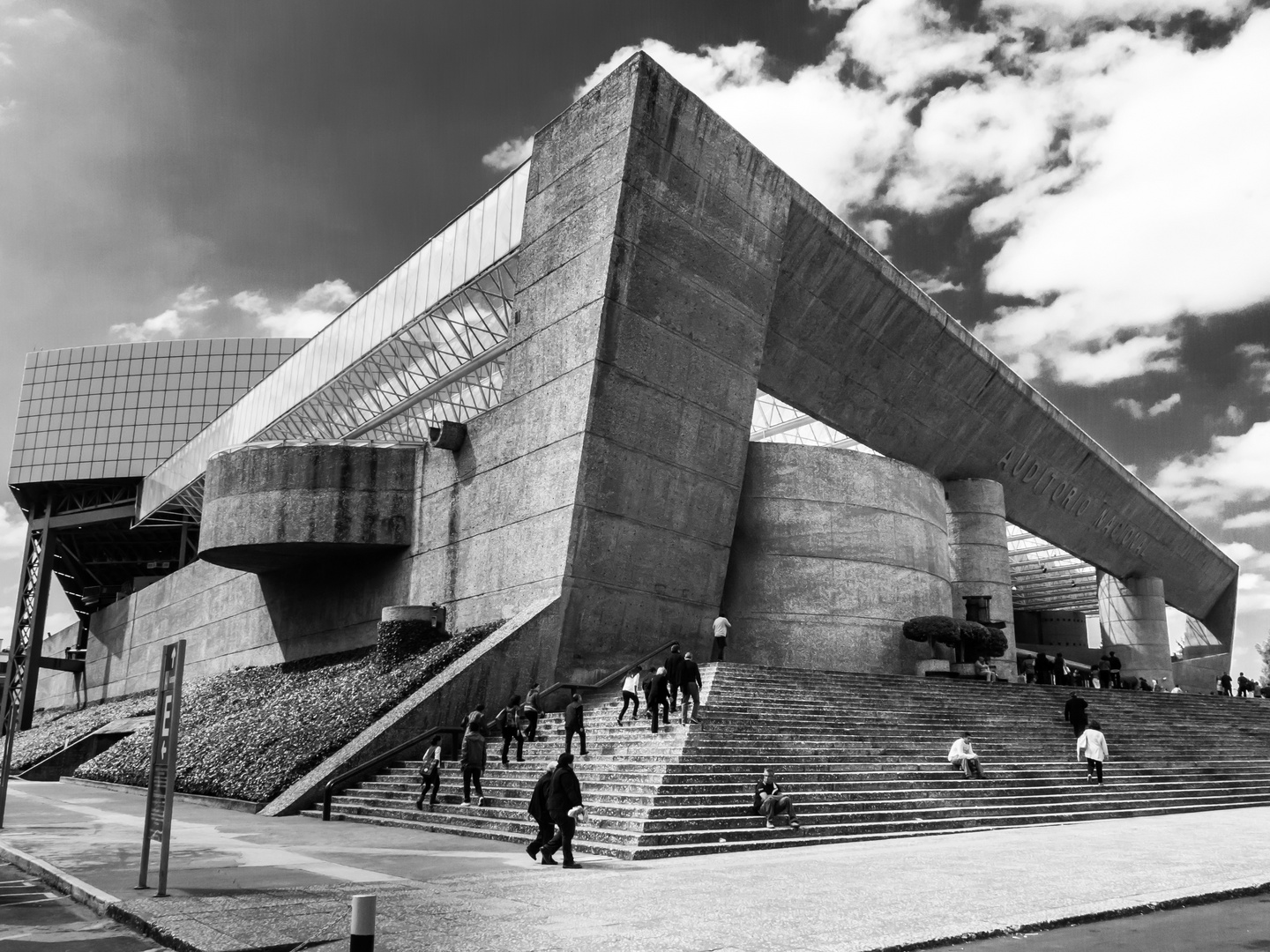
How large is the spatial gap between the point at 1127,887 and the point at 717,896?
339 cm

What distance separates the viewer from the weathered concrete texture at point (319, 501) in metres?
26.9

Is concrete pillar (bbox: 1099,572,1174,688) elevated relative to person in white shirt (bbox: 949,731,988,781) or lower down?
elevated

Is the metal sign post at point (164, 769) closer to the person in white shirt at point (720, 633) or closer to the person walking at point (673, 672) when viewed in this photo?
the person walking at point (673, 672)

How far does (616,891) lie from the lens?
800 cm

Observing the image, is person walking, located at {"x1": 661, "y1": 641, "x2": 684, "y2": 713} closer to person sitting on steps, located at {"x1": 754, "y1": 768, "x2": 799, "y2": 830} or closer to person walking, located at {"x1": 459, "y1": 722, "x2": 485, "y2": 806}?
person sitting on steps, located at {"x1": 754, "y1": 768, "x2": 799, "y2": 830}

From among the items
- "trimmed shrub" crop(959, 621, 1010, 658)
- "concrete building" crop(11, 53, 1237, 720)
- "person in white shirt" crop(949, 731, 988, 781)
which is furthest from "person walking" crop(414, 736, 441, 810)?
"trimmed shrub" crop(959, 621, 1010, 658)

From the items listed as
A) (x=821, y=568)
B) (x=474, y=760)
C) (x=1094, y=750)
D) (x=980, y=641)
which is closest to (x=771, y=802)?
(x=474, y=760)

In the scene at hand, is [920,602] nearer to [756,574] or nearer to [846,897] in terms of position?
[756,574]

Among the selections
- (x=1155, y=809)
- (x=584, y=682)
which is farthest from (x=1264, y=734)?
(x=584, y=682)

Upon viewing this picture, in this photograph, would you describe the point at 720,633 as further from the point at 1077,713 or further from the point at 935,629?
the point at 935,629

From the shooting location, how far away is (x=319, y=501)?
88.4ft

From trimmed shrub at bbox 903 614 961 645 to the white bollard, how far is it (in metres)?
23.5

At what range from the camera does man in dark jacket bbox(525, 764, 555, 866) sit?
32.1 feet

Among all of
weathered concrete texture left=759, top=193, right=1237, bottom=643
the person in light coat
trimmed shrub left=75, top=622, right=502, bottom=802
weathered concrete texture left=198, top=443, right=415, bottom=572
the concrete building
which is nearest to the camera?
the person in light coat
